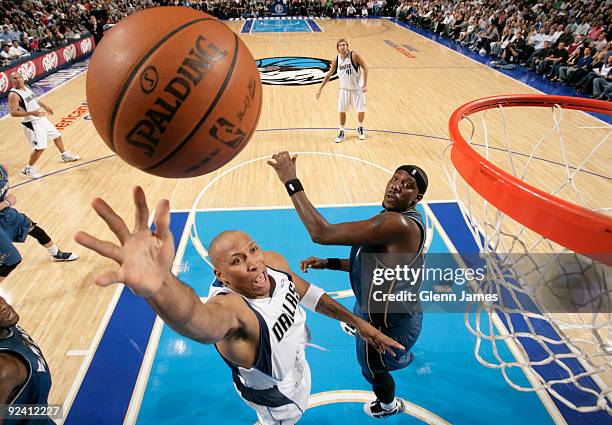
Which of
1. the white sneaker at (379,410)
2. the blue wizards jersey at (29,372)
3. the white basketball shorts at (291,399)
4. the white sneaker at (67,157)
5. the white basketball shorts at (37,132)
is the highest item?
the blue wizards jersey at (29,372)

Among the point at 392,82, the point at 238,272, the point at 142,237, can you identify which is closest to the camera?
the point at 142,237

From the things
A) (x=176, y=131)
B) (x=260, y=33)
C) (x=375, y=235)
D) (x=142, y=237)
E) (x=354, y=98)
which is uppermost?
(x=176, y=131)

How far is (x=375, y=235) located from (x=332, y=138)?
5222 millimetres

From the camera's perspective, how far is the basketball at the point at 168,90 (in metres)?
1.65

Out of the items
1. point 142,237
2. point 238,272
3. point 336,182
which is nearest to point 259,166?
point 336,182

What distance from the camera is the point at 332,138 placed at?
23.7 feet

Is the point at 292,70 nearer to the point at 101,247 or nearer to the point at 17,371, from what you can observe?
the point at 17,371

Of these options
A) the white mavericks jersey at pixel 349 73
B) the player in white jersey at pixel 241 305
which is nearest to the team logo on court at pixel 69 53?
the white mavericks jersey at pixel 349 73

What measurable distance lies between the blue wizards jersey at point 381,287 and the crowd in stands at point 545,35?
8691mm

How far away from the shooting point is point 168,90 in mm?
1641

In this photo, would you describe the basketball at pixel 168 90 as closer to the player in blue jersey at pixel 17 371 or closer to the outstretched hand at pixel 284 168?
the outstretched hand at pixel 284 168

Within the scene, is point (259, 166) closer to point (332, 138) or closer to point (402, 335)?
point (332, 138)

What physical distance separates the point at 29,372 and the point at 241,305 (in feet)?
3.57

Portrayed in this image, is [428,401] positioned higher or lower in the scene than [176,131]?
lower
